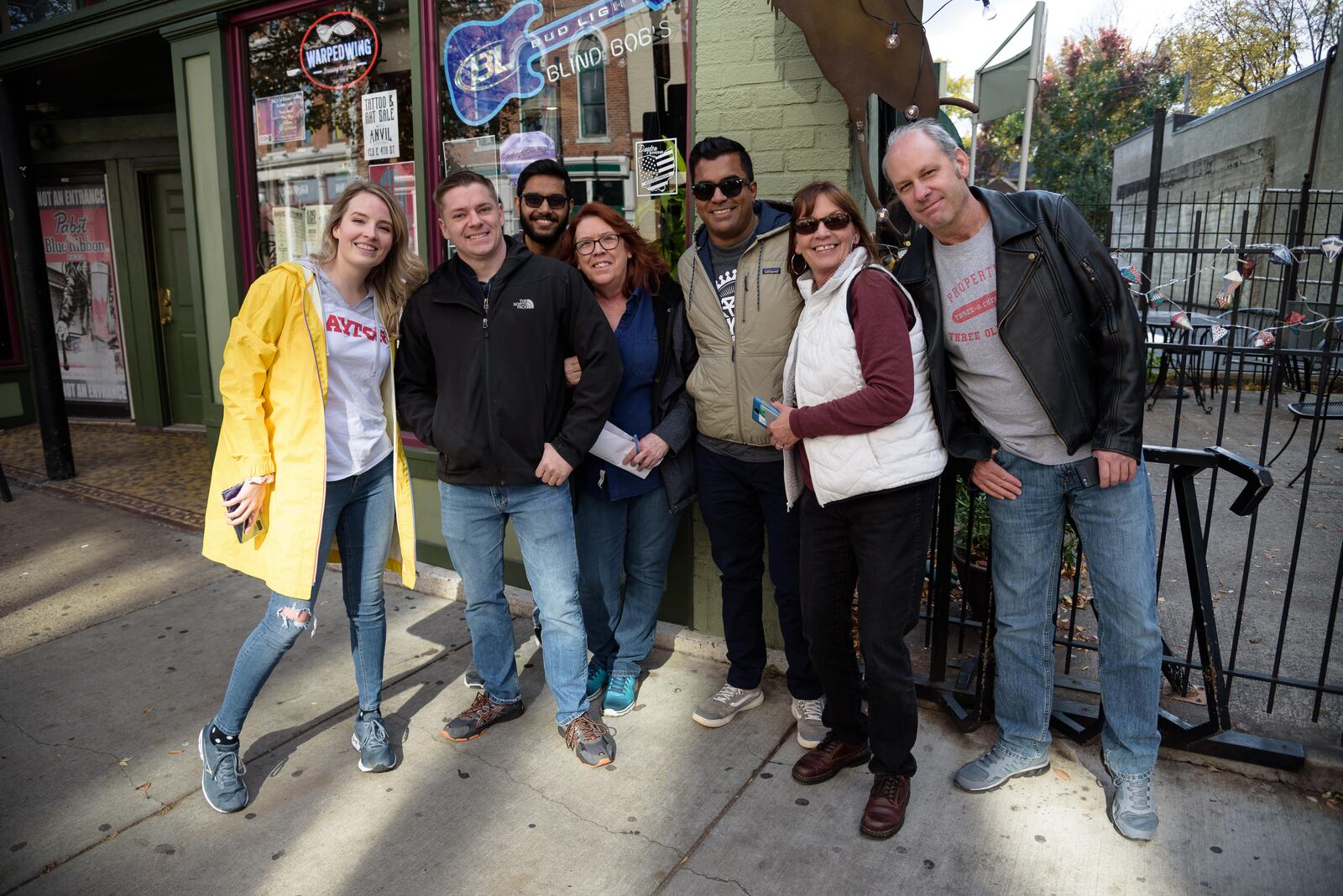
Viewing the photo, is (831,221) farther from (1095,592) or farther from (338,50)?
(338,50)

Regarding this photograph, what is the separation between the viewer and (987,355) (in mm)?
2588

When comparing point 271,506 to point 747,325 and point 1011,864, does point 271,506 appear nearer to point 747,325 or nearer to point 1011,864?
point 747,325

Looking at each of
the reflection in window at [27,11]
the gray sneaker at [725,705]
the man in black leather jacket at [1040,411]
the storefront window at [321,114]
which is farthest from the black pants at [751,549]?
the reflection in window at [27,11]

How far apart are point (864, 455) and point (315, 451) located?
1.74 m

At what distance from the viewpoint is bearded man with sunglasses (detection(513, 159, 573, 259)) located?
3387mm

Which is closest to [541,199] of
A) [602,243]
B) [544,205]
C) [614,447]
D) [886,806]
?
[544,205]

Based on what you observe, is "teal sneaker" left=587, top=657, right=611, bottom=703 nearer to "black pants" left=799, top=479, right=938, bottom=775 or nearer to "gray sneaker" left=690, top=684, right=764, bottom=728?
"gray sneaker" left=690, top=684, right=764, bottom=728

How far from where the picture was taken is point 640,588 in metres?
3.54

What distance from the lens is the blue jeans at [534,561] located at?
309cm

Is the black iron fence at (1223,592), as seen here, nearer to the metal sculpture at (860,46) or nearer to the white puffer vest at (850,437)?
the white puffer vest at (850,437)

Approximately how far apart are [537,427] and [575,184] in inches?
70.8

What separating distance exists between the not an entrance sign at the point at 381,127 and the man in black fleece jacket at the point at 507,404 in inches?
88.2

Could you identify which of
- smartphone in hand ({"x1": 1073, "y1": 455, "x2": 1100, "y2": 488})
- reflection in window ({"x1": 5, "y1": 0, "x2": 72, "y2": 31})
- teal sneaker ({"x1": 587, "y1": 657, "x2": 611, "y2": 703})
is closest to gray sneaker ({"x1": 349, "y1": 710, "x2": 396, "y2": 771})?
teal sneaker ({"x1": 587, "y1": 657, "x2": 611, "y2": 703})

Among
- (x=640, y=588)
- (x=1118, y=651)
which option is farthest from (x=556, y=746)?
(x=1118, y=651)
